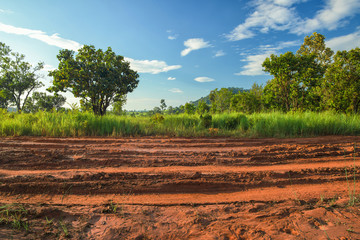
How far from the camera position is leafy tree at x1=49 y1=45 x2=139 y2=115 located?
52.1 feet

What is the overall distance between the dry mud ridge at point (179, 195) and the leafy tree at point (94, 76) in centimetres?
1265

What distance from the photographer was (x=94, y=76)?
16141mm

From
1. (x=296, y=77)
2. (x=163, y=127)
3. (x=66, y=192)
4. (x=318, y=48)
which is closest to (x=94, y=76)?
(x=163, y=127)

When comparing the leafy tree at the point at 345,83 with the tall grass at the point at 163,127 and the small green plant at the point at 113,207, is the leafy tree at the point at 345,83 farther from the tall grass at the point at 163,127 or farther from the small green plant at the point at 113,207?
the small green plant at the point at 113,207

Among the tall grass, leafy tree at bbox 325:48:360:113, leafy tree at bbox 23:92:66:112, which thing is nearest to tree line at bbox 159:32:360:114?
leafy tree at bbox 325:48:360:113

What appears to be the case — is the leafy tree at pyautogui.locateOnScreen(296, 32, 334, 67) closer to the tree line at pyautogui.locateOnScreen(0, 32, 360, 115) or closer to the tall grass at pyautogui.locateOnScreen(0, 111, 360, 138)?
the tree line at pyautogui.locateOnScreen(0, 32, 360, 115)

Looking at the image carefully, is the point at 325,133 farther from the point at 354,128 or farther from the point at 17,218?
the point at 17,218

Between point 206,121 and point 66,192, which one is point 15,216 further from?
point 206,121

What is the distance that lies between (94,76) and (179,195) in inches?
650

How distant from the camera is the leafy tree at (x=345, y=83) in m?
12.2

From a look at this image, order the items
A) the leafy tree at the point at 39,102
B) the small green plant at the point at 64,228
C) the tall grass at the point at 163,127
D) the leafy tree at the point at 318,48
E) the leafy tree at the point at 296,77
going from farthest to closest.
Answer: the leafy tree at the point at 39,102, the leafy tree at the point at 318,48, the leafy tree at the point at 296,77, the tall grass at the point at 163,127, the small green plant at the point at 64,228

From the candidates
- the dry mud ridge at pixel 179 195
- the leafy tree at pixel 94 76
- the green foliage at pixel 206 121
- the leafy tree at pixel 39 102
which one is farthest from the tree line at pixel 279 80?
the leafy tree at pixel 39 102

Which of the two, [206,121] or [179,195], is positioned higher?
[206,121]

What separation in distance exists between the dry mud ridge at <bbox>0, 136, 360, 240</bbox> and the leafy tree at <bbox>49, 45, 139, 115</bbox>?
1265cm
